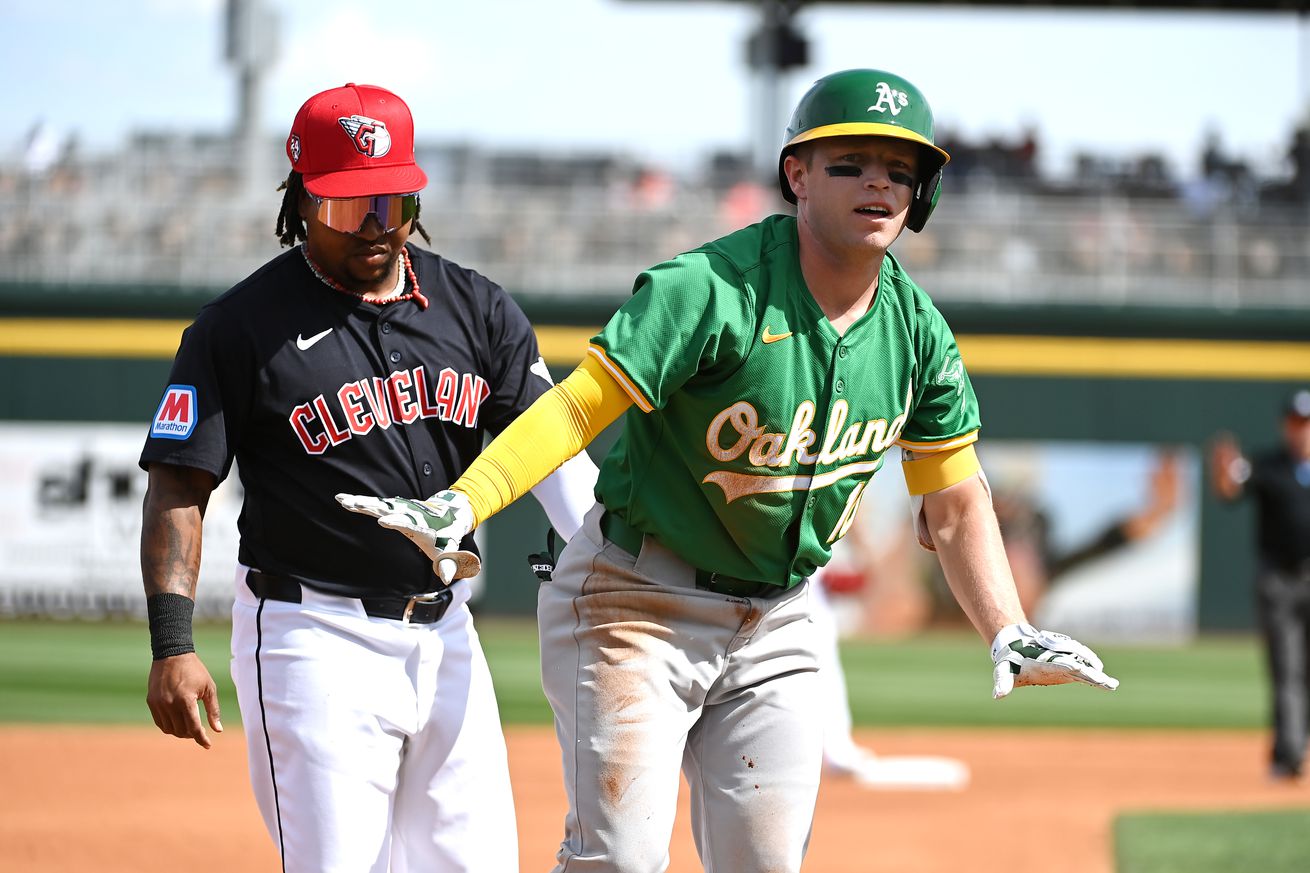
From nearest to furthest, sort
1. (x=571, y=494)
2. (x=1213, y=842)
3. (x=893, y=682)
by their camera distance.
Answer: (x=571, y=494) < (x=1213, y=842) < (x=893, y=682)

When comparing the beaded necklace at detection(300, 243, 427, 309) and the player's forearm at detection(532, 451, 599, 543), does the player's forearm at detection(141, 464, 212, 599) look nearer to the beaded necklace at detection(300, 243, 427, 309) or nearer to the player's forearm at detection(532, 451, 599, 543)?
the beaded necklace at detection(300, 243, 427, 309)

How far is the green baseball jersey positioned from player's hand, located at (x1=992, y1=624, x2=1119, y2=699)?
43cm

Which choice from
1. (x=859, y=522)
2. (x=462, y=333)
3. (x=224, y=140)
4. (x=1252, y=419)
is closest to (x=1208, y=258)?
(x=1252, y=419)

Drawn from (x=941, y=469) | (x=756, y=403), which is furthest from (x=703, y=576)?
(x=941, y=469)

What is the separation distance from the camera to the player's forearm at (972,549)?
3600mm

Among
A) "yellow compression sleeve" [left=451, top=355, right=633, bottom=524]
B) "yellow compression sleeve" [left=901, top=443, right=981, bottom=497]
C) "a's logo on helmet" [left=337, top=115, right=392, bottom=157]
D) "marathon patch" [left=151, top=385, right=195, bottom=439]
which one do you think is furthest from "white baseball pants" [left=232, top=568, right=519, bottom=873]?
"yellow compression sleeve" [left=901, top=443, right=981, bottom=497]

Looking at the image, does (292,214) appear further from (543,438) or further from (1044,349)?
(1044,349)

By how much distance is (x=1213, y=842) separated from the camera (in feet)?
24.1

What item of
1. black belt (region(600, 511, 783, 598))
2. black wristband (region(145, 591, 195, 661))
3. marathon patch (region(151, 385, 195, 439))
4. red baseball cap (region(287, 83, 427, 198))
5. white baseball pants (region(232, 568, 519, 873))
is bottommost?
white baseball pants (region(232, 568, 519, 873))

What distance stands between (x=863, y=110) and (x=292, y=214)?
4.63 feet

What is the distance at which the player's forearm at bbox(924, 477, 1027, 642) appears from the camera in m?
3.60

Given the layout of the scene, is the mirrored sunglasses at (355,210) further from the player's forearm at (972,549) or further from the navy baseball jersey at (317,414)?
the player's forearm at (972,549)

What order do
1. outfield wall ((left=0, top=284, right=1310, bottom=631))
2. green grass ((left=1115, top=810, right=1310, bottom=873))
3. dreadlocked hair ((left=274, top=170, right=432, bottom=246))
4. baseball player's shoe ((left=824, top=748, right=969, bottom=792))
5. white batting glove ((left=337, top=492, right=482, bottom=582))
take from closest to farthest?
white batting glove ((left=337, top=492, right=482, bottom=582)), dreadlocked hair ((left=274, top=170, right=432, bottom=246)), green grass ((left=1115, top=810, right=1310, bottom=873)), baseball player's shoe ((left=824, top=748, right=969, bottom=792)), outfield wall ((left=0, top=284, right=1310, bottom=631))

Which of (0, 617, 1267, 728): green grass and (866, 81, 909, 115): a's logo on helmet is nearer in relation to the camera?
(866, 81, 909, 115): a's logo on helmet
